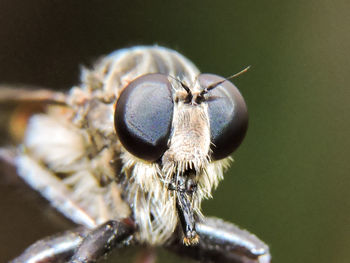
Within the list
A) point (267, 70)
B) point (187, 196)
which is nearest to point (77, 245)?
point (187, 196)

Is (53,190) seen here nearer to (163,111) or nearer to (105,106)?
(105,106)

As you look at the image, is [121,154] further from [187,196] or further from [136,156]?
[187,196]

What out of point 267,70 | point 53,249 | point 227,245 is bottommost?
point 53,249

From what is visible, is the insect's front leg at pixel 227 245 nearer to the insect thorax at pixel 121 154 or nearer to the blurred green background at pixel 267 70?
the insect thorax at pixel 121 154

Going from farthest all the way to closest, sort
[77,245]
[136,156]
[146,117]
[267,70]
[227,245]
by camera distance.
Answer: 1. [267,70]
2. [227,245]
3. [77,245]
4. [136,156]
5. [146,117]

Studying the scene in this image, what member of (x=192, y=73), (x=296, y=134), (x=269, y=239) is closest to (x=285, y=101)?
(x=296, y=134)

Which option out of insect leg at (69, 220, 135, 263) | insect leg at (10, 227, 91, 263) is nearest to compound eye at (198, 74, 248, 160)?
insect leg at (69, 220, 135, 263)

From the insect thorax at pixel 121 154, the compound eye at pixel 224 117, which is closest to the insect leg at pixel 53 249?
the insect thorax at pixel 121 154
